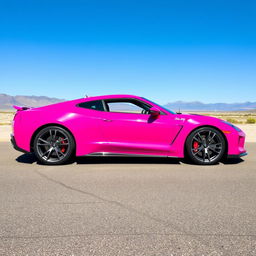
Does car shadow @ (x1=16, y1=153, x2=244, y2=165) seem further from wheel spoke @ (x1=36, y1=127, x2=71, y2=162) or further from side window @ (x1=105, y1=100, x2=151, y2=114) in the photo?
side window @ (x1=105, y1=100, x2=151, y2=114)

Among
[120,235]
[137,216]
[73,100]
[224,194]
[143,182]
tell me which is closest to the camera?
[120,235]

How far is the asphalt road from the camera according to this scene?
2287 millimetres

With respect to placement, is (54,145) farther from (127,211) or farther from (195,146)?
(127,211)

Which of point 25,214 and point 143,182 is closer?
point 25,214

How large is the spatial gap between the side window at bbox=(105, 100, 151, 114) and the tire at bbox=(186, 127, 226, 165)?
46.0 inches

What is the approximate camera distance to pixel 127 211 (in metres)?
3.09

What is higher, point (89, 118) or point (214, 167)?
point (89, 118)

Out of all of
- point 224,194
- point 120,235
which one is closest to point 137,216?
point 120,235

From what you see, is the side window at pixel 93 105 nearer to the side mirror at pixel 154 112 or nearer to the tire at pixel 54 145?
the tire at pixel 54 145

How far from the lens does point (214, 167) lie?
5.69m

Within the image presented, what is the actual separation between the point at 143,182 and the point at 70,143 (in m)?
2.02

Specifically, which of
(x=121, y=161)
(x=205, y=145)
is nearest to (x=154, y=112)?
(x=205, y=145)

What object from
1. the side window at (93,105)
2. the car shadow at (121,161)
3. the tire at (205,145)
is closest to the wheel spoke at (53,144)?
the car shadow at (121,161)

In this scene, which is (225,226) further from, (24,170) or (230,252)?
(24,170)
